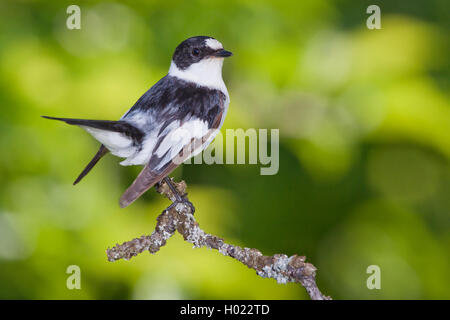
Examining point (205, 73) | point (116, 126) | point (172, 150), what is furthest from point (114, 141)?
point (205, 73)

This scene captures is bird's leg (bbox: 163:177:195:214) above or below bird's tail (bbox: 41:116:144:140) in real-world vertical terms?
below

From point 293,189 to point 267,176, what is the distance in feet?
0.57

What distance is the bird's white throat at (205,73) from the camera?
2.63 m

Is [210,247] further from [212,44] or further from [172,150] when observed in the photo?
[212,44]

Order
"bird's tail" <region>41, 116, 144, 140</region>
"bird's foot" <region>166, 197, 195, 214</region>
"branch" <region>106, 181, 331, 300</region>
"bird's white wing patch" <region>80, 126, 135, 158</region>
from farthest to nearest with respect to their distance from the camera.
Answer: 1. "bird's foot" <region>166, 197, 195, 214</region>
2. "bird's white wing patch" <region>80, 126, 135, 158</region>
3. "bird's tail" <region>41, 116, 144, 140</region>
4. "branch" <region>106, 181, 331, 300</region>

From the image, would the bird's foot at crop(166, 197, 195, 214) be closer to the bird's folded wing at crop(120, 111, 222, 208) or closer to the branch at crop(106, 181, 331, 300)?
the branch at crop(106, 181, 331, 300)

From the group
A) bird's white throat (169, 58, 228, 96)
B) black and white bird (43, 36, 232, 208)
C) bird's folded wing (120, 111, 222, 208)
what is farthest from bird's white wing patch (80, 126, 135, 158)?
bird's white throat (169, 58, 228, 96)

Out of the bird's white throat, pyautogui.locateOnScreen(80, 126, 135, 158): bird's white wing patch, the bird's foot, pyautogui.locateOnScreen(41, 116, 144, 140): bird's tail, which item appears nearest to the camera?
pyautogui.locateOnScreen(41, 116, 144, 140): bird's tail

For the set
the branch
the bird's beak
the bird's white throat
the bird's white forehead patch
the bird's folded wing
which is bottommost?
the branch

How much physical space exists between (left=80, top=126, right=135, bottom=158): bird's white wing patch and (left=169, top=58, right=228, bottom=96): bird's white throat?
1.62 feet

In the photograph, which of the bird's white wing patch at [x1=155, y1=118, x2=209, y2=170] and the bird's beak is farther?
the bird's beak

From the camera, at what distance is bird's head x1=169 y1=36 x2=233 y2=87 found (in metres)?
2.59

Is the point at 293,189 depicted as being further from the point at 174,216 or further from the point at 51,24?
the point at 51,24

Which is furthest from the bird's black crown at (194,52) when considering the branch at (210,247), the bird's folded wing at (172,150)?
the branch at (210,247)
